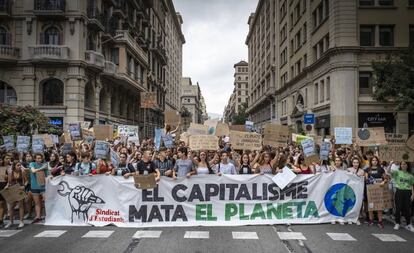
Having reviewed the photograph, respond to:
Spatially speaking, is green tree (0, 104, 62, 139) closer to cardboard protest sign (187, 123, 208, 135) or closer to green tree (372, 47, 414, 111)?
cardboard protest sign (187, 123, 208, 135)

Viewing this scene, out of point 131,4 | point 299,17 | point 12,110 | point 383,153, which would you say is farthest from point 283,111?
point 383,153

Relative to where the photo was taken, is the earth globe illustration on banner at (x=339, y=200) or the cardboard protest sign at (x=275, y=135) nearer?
the earth globe illustration on banner at (x=339, y=200)

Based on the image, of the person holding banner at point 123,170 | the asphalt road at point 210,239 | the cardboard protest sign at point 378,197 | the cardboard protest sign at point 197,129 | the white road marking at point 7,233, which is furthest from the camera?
the cardboard protest sign at point 197,129

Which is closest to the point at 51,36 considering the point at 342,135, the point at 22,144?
the point at 22,144

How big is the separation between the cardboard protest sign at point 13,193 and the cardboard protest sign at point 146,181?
2618mm

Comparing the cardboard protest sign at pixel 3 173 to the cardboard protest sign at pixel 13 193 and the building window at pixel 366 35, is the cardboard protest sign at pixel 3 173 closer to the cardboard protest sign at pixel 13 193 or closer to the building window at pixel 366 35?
the cardboard protest sign at pixel 13 193

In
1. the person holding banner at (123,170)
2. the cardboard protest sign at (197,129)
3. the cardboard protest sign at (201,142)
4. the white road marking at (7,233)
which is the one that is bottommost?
the white road marking at (7,233)

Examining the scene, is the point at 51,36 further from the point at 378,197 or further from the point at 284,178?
the point at 378,197

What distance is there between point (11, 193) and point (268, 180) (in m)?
5.87

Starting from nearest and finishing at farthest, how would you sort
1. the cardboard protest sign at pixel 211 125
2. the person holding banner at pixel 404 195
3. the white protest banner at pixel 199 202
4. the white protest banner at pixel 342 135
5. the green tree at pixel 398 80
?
the person holding banner at pixel 404 195 → the white protest banner at pixel 199 202 → the white protest banner at pixel 342 135 → the cardboard protest sign at pixel 211 125 → the green tree at pixel 398 80

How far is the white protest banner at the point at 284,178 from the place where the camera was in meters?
9.78

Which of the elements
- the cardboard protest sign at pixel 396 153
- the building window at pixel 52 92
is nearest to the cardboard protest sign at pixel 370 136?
the cardboard protest sign at pixel 396 153

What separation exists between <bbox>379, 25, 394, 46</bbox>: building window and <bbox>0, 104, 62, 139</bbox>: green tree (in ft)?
75.5

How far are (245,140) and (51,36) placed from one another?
72.7 feet
